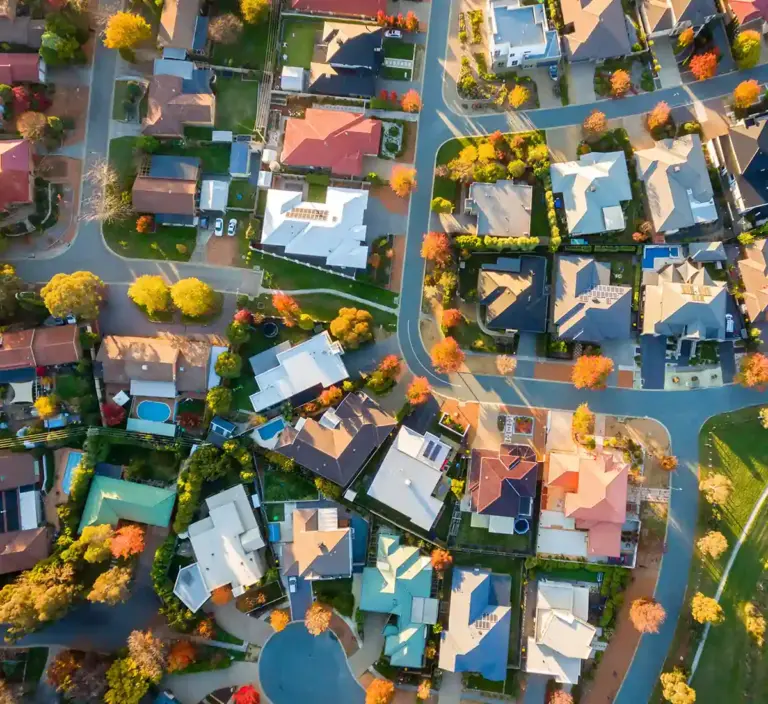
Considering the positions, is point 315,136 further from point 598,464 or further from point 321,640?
point 321,640

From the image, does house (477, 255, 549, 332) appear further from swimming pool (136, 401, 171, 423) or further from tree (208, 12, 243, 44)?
tree (208, 12, 243, 44)

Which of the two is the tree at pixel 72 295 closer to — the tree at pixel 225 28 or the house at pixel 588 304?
the tree at pixel 225 28

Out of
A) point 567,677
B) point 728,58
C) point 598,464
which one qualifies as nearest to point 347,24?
point 728,58

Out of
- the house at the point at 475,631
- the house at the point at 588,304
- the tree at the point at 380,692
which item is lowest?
the tree at the point at 380,692

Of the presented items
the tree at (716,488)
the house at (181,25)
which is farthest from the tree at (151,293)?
the tree at (716,488)

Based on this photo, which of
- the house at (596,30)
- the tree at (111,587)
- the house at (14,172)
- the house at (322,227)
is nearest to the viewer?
the tree at (111,587)

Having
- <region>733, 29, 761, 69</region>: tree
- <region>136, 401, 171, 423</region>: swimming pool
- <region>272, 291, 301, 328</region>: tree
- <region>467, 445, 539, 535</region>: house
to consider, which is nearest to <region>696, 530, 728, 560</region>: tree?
<region>467, 445, 539, 535</region>: house

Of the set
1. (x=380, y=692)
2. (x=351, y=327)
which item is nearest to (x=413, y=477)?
(x=351, y=327)
